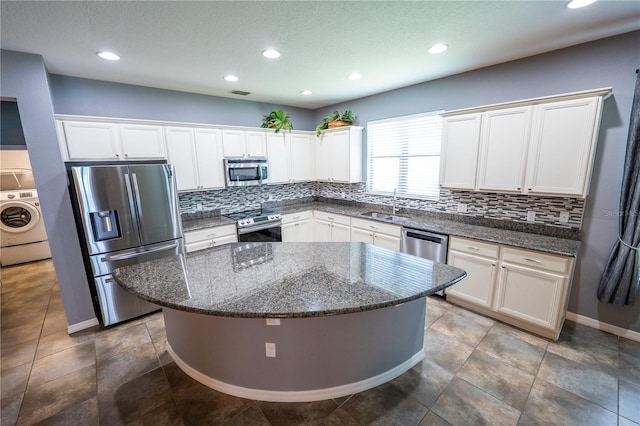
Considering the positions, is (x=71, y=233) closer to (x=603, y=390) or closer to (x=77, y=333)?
(x=77, y=333)

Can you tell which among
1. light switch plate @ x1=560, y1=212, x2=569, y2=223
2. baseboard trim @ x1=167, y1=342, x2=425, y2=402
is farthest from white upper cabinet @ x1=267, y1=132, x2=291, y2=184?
light switch plate @ x1=560, y1=212, x2=569, y2=223

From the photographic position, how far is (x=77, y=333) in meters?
2.80

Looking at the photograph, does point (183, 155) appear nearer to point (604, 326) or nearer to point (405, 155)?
point (405, 155)

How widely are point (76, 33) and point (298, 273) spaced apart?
251cm

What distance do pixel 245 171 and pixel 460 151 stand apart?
2.98 meters

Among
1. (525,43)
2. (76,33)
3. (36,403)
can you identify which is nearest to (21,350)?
(36,403)

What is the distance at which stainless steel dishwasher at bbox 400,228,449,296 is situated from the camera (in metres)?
3.07

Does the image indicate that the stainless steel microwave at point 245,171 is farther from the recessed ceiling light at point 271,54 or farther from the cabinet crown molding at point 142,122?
the recessed ceiling light at point 271,54

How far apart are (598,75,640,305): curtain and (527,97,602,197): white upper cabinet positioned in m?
0.28

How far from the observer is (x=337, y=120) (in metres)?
4.50

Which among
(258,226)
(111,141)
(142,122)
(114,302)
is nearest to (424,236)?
(258,226)

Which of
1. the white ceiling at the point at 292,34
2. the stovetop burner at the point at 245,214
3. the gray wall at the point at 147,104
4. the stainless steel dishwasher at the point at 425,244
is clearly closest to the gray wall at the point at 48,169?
the white ceiling at the point at 292,34

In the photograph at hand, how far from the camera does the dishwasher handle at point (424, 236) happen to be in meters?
3.07

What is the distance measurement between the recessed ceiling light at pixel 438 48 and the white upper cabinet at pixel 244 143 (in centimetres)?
267
